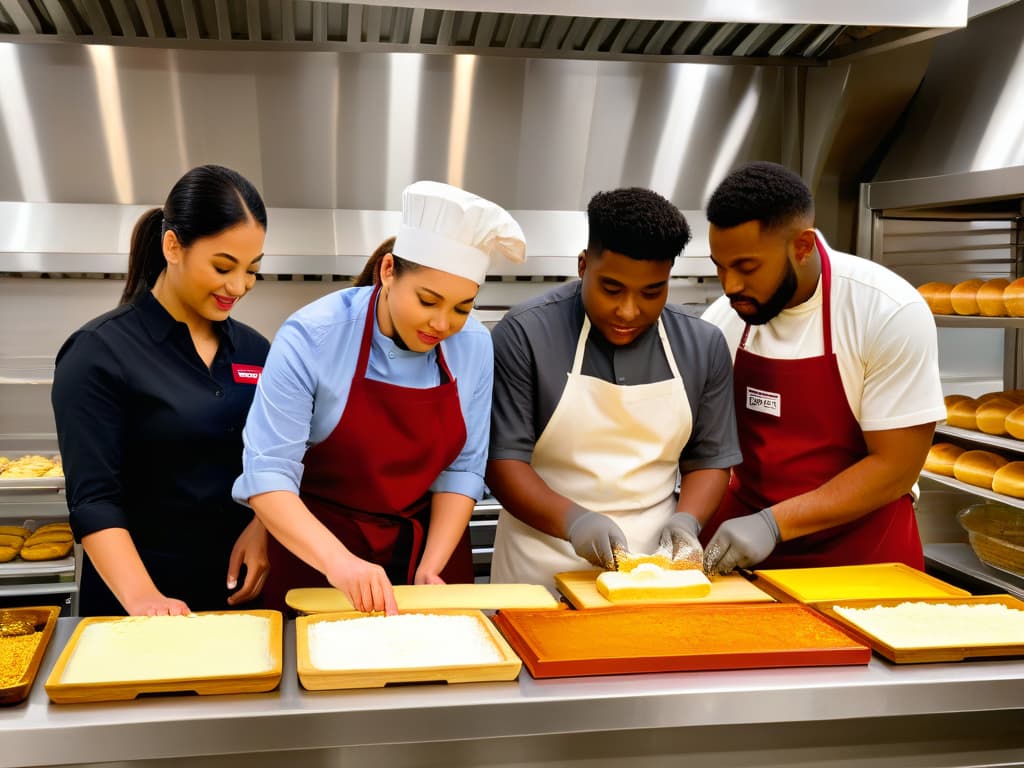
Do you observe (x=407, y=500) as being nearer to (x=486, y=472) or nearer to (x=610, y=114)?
(x=486, y=472)

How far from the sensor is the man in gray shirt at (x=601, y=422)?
179 cm

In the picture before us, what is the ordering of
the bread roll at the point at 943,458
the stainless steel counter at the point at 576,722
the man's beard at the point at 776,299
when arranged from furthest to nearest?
1. the bread roll at the point at 943,458
2. the man's beard at the point at 776,299
3. the stainless steel counter at the point at 576,722

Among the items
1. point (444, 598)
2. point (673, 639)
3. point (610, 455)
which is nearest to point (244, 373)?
point (444, 598)

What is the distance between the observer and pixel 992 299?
9.35 feet

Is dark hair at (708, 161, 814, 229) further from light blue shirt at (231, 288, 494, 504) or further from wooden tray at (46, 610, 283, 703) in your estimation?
wooden tray at (46, 610, 283, 703)

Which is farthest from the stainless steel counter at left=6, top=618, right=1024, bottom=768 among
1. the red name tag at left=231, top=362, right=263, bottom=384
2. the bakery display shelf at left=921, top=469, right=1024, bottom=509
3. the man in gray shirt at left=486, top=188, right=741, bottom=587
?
the bakery display shelf at left=921, top=469, right=1024, bottom=509

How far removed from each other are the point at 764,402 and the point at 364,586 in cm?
103

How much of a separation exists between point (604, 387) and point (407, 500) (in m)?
0.44

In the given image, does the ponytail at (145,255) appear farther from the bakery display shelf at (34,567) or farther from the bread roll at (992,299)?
the bread roll at (992,299)

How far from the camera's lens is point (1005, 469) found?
279cm

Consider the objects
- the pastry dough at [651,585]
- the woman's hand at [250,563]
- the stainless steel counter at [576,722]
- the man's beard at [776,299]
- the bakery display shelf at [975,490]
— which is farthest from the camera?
the bakery display shelf at [975,490]

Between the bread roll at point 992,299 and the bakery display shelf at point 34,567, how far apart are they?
9.39ft

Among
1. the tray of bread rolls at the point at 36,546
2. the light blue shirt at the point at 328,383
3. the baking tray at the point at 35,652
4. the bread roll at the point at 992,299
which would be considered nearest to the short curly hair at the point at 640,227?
the light blue shirt at the point at 328,383

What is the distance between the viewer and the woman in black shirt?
1.61 metres
